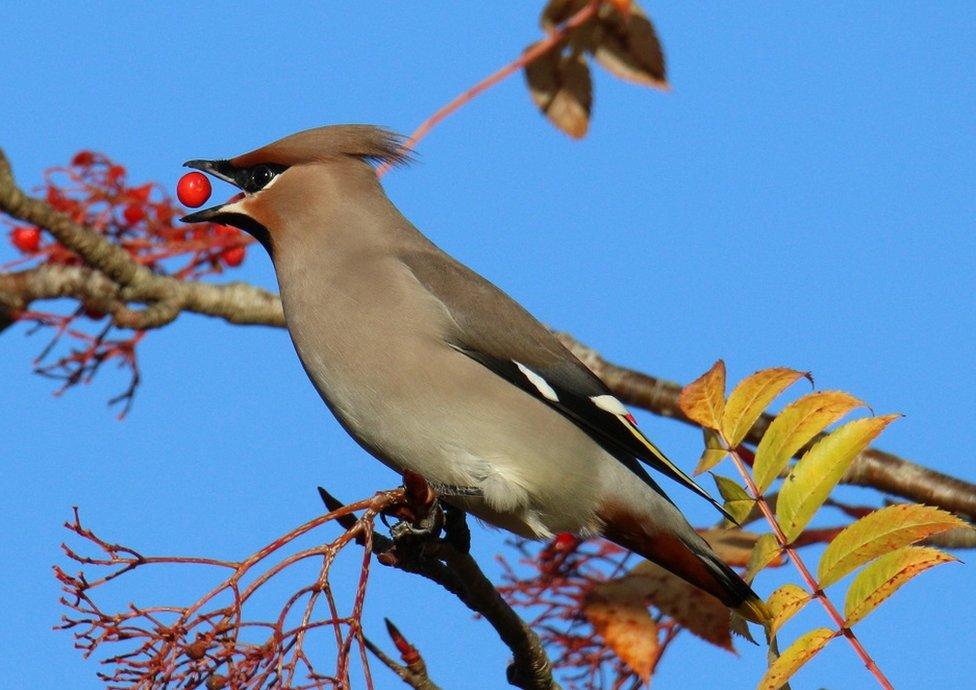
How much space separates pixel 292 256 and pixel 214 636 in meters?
1.76

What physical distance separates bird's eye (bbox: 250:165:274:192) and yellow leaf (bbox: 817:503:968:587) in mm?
2224

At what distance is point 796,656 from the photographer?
247 cm

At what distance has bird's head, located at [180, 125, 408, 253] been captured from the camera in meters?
4.20

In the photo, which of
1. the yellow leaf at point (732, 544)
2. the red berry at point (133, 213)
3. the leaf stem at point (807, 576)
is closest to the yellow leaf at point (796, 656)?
the leaf stem at point (807, 576)

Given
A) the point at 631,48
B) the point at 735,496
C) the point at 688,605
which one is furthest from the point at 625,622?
the point at 631,48

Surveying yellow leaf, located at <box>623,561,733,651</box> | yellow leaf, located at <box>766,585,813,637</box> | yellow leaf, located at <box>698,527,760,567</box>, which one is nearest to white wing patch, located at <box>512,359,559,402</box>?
yellow leaf, located at <box>698,527,760,567</box>

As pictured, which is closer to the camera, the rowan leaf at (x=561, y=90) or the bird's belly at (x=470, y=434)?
the rowan leaf at (x=561, y=90)

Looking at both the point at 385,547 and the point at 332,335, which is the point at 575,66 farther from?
the point at 332,335

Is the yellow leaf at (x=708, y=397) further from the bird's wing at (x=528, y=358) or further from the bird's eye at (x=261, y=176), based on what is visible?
the bird's eye at (x=261, y=176)

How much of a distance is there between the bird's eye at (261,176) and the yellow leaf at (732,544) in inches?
63.7

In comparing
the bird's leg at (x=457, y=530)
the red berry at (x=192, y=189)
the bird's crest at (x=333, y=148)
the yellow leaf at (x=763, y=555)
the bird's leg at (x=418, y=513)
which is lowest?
the yellow leaf at (x=763, y=555)

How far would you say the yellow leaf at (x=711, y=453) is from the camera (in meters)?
2.93

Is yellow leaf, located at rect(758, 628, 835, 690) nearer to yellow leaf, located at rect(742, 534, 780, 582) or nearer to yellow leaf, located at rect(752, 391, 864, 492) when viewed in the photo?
yellow leaf, located at rect(742, 534, 780, 582)

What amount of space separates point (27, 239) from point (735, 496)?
2.65 meters
